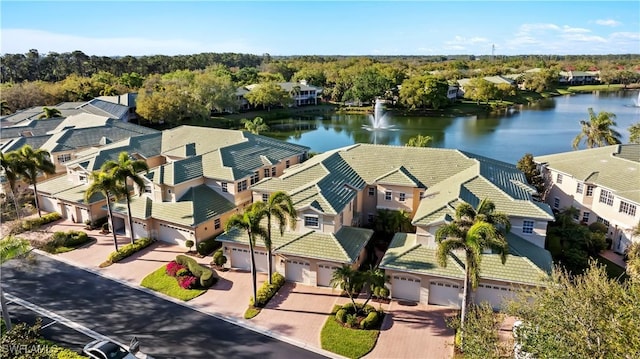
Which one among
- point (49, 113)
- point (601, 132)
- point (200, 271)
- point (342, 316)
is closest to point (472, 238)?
point (342, 316)

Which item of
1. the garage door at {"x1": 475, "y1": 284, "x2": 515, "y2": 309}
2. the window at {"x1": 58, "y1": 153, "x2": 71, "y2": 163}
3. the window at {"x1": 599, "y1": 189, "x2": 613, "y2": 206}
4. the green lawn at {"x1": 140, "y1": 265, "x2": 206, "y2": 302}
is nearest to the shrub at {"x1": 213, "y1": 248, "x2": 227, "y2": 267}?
the green lawn at {"x1": 140, "y1": 265, "x2": 206, "y2": 302}

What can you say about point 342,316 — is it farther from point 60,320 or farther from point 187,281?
point 60,320

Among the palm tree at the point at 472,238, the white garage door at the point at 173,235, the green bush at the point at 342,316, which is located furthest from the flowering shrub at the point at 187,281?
the palm tree at the point at 472,238

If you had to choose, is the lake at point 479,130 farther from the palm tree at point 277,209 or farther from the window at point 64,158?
the palm tree at point 277,209

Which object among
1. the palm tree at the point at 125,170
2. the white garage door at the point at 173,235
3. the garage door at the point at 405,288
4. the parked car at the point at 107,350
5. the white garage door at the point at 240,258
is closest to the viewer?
the parked car at the point at 107,350

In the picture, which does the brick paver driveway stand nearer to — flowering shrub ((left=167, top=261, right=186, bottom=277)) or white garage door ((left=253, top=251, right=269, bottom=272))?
white garage door ((left=253, top=251, right=269, bottom=272))

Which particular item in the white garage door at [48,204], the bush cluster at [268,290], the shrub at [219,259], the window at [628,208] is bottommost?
the bush cluster at [268,290]

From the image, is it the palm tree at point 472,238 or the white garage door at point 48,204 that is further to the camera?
the white garage door at point 48,204
